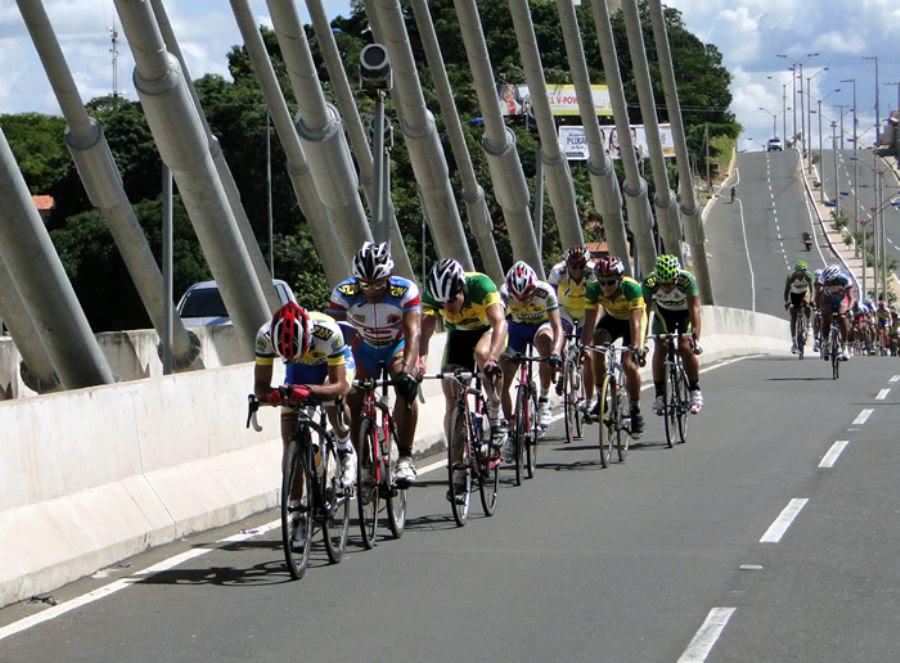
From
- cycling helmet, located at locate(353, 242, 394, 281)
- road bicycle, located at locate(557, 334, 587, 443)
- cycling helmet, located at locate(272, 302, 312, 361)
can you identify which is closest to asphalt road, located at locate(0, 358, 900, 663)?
cycling helmet, located at locate(272, 302, 312, 361)

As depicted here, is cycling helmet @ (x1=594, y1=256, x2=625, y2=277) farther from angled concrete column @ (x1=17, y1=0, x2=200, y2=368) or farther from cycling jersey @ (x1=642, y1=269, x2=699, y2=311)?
angled concrete column @ (x1=17, y1=0, x2=200, y2=368)

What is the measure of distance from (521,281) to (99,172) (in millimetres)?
8837

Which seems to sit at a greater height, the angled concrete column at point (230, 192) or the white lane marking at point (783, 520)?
the angled concrete column at point (230, 192)

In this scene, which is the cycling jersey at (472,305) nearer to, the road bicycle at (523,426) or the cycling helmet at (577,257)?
the road bicycle at (523,426)

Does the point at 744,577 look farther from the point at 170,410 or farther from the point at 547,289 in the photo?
the point at 547,289

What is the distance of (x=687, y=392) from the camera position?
60.1 feet

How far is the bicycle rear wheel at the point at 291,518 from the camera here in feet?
32.2

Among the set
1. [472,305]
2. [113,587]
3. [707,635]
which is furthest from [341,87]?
[707,635]

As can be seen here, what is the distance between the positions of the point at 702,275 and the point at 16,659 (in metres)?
47.0

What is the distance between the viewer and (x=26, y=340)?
67.5 ft

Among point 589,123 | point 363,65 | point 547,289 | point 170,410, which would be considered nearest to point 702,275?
point 589,123

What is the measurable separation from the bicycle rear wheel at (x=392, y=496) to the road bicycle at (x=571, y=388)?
20.9 feet

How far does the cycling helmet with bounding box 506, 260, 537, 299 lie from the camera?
53.2ft

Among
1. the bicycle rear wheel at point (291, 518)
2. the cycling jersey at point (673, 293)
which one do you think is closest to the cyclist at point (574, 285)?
the cycling jersey at point (673, 293)
